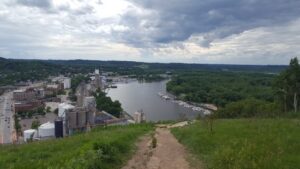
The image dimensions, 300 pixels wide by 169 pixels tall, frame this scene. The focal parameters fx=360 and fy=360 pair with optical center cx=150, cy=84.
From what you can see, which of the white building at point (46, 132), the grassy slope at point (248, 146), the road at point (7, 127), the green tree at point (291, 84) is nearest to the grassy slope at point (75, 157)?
the grassy slope at point (248, 146)

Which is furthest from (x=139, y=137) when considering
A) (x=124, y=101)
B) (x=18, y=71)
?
(x=18, y=71)

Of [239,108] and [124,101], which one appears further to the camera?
[124,101]

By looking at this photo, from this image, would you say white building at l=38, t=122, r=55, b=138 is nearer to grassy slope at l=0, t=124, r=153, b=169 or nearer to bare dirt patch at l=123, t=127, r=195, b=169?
grassy slope at l=0, t=124, r=153, b=169

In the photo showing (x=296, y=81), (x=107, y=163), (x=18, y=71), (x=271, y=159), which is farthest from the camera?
(x=18, y=71)

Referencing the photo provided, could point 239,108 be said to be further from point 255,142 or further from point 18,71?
point 18,71

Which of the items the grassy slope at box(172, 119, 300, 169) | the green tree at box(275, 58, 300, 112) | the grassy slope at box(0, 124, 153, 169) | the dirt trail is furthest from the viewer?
the green tree at box(275, 58, 300, 112)

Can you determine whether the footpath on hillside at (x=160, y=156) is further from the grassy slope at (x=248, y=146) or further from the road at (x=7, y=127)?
the road at (x=7, y=127)

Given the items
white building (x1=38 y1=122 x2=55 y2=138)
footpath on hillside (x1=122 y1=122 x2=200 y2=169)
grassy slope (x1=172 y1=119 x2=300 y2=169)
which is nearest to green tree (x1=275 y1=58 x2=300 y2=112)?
grassy slope (x1=172 y1=119 x2=300 y2=169)

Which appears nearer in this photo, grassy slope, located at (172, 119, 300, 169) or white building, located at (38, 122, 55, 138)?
grassy slope, located at (172, 119, 300, 169)
